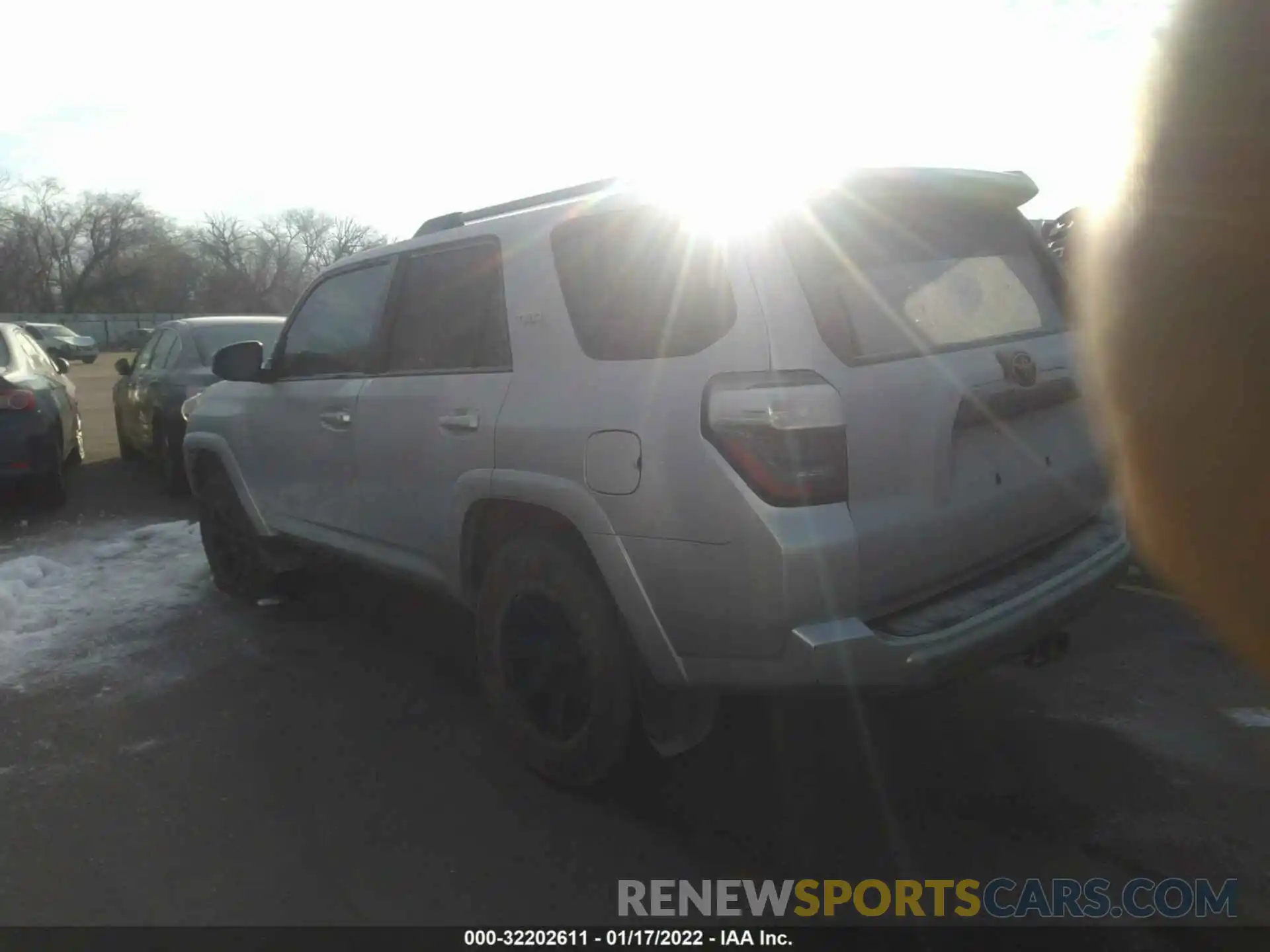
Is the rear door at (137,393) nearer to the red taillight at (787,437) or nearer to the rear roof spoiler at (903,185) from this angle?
the rear roof spoiler at (903,185)

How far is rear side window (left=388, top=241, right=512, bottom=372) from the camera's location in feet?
11.4

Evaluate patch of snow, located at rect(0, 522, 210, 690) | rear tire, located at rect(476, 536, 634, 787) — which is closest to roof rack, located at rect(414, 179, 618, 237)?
rear tire, located at rect(476, 536, 634, 787)

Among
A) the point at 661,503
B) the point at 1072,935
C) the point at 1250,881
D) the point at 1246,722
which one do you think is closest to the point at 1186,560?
the point at 1246,722

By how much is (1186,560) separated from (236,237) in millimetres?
93073

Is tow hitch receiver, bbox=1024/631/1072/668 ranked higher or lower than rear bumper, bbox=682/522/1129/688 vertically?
lower

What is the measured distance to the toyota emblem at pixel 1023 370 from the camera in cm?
294

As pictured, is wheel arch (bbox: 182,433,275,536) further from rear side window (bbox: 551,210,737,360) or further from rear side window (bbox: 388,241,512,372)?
rear side window (bbox: 551,210,737,360)

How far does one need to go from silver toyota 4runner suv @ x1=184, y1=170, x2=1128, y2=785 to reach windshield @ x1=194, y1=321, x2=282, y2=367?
5438mm

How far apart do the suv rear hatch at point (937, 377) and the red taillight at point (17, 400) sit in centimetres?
690

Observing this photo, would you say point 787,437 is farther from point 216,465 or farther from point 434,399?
point 216,465

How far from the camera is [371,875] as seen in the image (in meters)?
2.87

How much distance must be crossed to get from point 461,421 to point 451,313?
0.49 metres

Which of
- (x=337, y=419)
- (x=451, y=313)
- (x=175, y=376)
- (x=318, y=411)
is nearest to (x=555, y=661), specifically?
(x=451, y=313)

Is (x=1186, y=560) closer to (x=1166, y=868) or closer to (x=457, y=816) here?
(x=1166, y=868)
